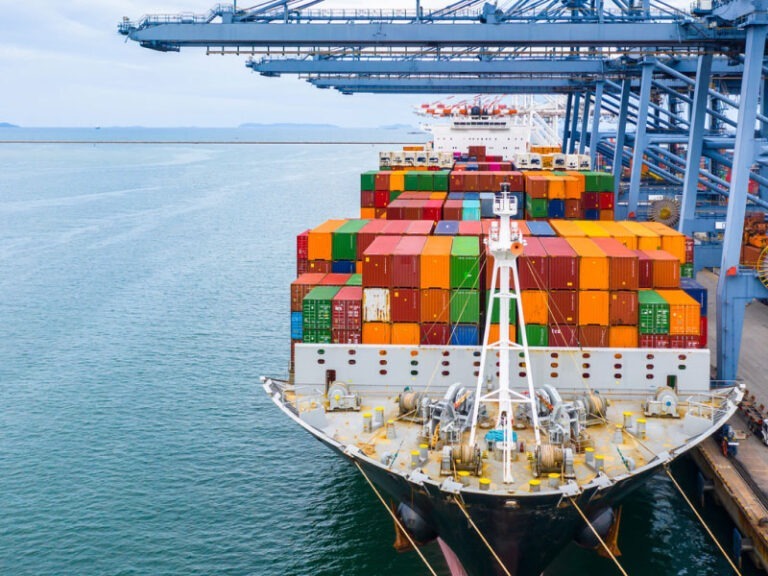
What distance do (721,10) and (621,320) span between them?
13.0 meters

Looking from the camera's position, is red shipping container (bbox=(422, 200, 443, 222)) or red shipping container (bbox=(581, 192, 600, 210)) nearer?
red shipping container (bbox=(422, 200, 443, 222))

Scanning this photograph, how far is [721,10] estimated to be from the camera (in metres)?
29.4

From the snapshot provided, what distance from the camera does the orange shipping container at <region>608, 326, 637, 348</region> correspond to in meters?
23.7

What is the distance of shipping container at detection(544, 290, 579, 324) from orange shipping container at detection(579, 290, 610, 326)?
0.23 meters

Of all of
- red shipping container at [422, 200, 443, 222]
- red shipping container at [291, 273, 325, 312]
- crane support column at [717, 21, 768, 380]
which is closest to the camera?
red shipping container at [291, 273, 325, 312]

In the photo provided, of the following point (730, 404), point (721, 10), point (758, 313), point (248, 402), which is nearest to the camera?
point (730, 404)

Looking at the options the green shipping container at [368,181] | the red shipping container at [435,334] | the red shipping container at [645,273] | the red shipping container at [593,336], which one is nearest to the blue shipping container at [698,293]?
the red shipping container at [645,273]

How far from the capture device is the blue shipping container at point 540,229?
93.8 ft

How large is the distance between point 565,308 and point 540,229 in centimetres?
618

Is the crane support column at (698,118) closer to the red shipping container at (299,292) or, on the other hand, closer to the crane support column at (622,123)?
the crane support column at (622,123)

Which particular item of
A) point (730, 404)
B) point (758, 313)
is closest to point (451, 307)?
point (730, 404)

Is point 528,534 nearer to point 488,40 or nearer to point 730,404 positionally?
point 730,404

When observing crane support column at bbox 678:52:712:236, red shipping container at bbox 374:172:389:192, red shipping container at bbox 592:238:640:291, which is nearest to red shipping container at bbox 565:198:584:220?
crane support column at bbox 678:52:712:236

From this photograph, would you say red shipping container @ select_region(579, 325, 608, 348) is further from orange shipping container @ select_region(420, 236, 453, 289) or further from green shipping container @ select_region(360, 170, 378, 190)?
green shipping container @ select_region(360, 170, 378, 190)
